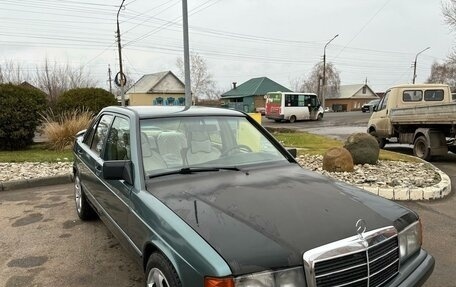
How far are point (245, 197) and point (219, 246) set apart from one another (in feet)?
2.16

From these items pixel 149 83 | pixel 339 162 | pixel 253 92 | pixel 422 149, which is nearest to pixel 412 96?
pixel 422 149

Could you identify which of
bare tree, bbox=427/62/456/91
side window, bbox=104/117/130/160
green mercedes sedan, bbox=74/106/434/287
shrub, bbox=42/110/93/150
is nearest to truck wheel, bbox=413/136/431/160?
green mercedes sedan, bbox=74/106/434/287

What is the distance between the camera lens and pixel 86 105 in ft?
42.1

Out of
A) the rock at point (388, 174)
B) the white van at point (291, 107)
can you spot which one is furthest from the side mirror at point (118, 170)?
the white van at point (291, 107)

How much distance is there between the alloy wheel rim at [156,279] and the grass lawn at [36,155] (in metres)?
7.61

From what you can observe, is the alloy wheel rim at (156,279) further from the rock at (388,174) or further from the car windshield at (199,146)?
the rock at (388,174)

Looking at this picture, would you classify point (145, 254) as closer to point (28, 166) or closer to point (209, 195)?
point (209, 195)

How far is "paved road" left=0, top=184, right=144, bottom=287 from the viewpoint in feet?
11.5

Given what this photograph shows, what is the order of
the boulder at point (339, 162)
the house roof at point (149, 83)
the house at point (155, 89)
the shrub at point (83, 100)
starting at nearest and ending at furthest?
the boulder at point (339, 162), the shrub at point (83, 100), the house at point (155, 89), the house roof at point (149, 83)

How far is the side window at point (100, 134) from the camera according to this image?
166 inches

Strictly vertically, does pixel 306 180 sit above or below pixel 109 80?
below

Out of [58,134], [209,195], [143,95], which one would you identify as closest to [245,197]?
[209,195]

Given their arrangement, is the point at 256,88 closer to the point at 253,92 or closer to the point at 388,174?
the point at 253,92

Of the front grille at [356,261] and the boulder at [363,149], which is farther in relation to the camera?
the boulder at [363,149]
